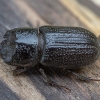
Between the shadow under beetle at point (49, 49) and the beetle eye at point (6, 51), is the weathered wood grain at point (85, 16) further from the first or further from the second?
the beetle eye at point (6, 51)

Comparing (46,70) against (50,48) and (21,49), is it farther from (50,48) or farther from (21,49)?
(21,49)

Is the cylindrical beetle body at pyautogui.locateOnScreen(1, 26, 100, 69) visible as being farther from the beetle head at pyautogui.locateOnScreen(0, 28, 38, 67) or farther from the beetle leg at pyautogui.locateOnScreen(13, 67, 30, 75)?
the beetle leg at pyautogui.locateOnScreen(13, 67, 30, 75)

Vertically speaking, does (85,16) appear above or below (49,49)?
above

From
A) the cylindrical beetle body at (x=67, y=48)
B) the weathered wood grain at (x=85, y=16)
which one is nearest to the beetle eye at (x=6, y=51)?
the cylindrical beetle body at (x=67, y=48)

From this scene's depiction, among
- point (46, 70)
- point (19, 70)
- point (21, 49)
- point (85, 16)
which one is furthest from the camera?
point (85, 16)

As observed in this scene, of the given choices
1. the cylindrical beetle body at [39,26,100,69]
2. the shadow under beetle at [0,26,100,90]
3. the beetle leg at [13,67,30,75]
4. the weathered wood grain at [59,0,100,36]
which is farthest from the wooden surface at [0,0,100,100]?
the cylindrical beetle body at [39,26,100,69]

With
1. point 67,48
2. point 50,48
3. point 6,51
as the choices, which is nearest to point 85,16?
point 67,48
